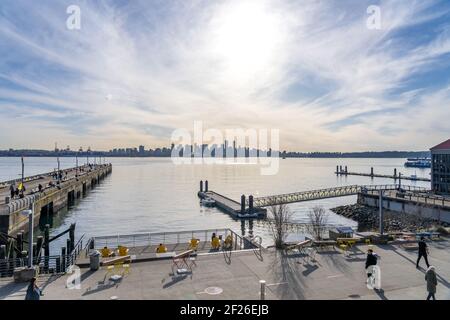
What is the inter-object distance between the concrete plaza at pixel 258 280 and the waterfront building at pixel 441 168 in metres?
48.6

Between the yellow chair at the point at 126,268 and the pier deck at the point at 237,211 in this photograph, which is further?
the pier deck at the point at 237,211

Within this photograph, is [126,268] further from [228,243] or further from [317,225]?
[317,225]

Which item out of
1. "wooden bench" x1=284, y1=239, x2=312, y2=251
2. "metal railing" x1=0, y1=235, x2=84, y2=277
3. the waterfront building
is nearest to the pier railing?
"metal railing" x1=0, y1=235, x2=84, y2=277

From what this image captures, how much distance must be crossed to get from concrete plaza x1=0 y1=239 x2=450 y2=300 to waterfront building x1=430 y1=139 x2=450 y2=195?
48.6m

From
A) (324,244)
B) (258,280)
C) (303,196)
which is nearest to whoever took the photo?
(258,280)

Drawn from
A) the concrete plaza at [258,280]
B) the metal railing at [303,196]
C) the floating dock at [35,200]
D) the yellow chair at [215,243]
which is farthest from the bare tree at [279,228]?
the metal railing at [303,196]

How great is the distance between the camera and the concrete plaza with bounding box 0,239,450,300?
40.2ft

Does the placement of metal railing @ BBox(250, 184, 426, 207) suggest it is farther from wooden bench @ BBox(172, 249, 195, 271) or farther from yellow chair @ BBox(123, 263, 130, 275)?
yellow chair @ BBox(123, 263, 130, 275)

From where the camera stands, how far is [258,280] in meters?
13.8

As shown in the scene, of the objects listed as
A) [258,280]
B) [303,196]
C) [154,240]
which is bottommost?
[154,240]

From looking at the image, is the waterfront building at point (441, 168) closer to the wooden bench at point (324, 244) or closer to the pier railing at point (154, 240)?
the pier railing at point (154, 240)

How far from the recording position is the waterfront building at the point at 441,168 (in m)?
58.4

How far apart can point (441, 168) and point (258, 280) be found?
58219 mm

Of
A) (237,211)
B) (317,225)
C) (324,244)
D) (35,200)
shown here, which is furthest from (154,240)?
(237,211)
